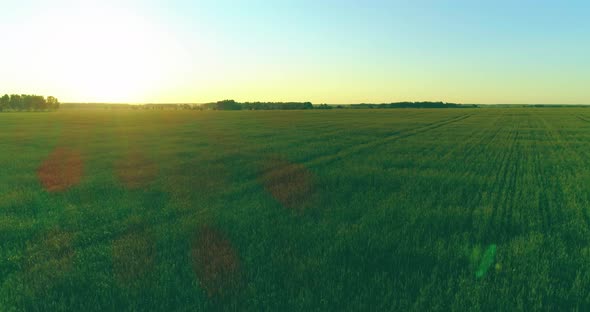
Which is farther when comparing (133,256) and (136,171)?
(136,171)

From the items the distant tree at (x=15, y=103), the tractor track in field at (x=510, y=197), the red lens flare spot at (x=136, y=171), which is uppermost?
the distant tree at (x=15, y=103)

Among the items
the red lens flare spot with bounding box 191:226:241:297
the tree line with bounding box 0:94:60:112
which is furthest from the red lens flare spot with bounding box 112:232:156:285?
the tree line with bounding box 0:94:60:112

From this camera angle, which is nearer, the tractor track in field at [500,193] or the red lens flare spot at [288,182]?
the tractor track in field at [500,193]

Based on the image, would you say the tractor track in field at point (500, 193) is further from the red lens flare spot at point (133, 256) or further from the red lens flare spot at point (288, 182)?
the red lens flare spot at point (133, 256)

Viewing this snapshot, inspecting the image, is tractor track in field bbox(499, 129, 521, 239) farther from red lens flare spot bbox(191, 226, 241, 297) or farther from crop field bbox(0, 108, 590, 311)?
red lens flare spot bbox(191, 226, 241, 297)

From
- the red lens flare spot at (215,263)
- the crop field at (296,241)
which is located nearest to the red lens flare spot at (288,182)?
the crop field at (296,241)

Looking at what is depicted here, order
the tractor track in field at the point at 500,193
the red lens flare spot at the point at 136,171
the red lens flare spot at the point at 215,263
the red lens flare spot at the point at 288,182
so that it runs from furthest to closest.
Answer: the red lens flare spot at the point at 136,171, the red lens flare spot at the point at 288,182, the tractor track in field at the point at 500,193, the red lens flare spot at the point at 215,263

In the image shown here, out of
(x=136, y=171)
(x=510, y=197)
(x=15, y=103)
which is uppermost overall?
(x=15, y=103)

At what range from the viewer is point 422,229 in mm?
7406

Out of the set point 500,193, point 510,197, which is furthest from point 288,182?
point 510,197

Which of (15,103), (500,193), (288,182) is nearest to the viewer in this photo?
(500,193)

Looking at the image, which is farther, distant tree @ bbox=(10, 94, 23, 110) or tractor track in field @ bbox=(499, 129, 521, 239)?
distant tree @ bbox=(10, 94, 23, 110)

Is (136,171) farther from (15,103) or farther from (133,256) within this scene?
(15,103)

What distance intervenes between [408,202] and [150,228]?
7.07m
